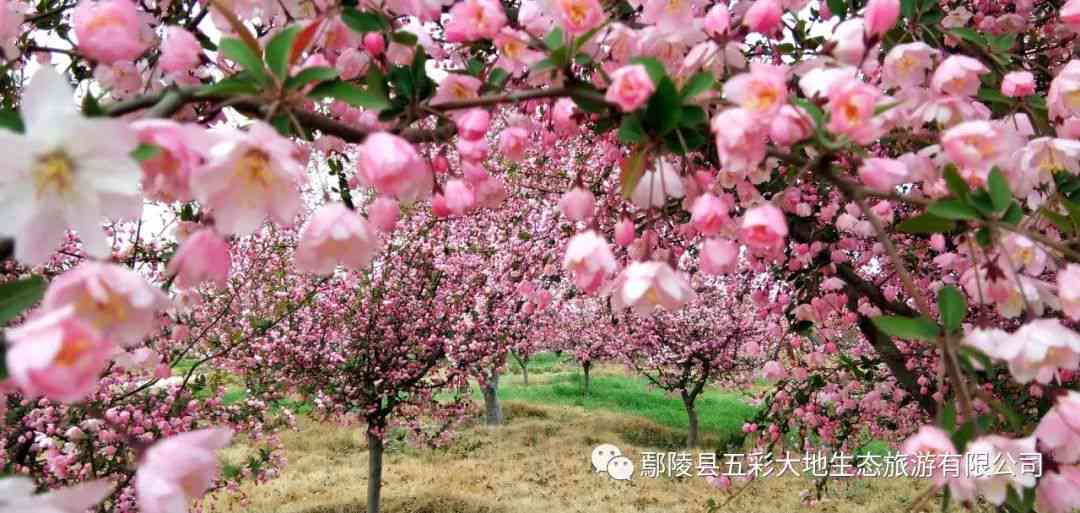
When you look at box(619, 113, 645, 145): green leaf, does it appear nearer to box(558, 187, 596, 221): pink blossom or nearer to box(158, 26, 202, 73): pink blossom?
box(558, 187, 596, 221): pink blossom

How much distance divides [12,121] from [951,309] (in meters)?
1.00

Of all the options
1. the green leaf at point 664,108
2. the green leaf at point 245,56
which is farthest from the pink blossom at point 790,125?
the green leaf at point 245,56

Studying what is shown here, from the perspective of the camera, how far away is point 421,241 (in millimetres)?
6430

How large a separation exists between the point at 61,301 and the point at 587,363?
47.7 ft

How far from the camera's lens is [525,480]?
8.43 meters

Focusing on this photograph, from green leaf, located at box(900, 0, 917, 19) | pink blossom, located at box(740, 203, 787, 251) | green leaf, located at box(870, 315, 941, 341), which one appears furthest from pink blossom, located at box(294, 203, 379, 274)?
green leaf, located at box(900, 0, 917, 19)

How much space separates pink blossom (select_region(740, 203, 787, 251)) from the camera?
95cm

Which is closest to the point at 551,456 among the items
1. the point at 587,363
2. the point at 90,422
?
the point at 587,363

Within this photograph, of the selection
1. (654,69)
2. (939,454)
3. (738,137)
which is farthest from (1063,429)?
(654,69)

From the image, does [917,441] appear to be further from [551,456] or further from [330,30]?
[551,456]

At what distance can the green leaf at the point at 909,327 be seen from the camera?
82cm

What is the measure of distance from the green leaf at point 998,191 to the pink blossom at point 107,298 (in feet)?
2.84

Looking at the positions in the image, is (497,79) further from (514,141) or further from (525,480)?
(525,480)

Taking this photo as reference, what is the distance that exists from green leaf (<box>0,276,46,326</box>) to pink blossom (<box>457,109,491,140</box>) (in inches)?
19.4
